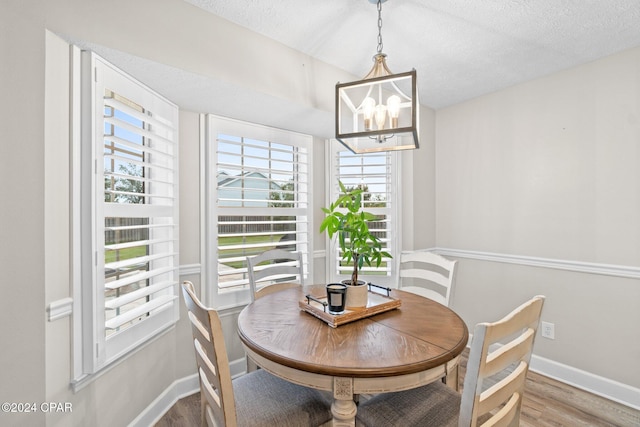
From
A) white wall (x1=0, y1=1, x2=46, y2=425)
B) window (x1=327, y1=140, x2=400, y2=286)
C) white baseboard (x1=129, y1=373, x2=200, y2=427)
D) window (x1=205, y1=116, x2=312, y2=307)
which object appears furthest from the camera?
window (x1=327, y1=140, x2=400, y2=286)

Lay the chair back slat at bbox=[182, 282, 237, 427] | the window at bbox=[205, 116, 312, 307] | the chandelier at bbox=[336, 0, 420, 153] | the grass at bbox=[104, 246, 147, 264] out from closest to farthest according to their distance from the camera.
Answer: the chair back slat at bbox=[182, 282, 237, 427]
the chandelier at bbox=[336, 0, 420, 153]
the grass at bbox=[104, 246, 147, 264]
the window at bbox=[205, 116, 312, 307]

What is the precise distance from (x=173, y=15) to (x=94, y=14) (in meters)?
0.39

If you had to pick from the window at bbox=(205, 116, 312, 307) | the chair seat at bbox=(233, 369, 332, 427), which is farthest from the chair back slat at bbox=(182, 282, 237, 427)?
the window at bbox=(205, 116, 312, 307)

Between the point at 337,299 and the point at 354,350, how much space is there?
33 cm

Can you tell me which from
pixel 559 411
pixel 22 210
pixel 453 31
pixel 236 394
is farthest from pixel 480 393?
pixel 453 31

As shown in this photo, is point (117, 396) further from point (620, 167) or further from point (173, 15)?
point (620, 167)

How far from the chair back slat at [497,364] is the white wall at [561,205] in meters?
1.75

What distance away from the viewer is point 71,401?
1.48m

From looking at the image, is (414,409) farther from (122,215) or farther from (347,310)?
(122,215)

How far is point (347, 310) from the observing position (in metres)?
1.58

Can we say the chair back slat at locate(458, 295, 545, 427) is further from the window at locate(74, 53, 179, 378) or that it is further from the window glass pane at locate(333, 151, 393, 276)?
the window glass pane at locate(333, 151, 393, 276)

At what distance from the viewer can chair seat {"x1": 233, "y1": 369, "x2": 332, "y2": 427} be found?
50.3 inches

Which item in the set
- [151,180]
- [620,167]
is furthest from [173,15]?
[620,167]

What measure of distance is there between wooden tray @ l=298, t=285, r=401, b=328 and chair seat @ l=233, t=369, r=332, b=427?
0.34 m
